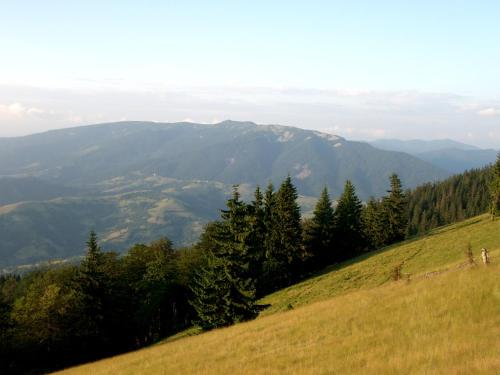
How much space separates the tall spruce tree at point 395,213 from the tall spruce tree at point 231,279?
4906 cm

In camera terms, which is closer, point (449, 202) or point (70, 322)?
point (70, 322)

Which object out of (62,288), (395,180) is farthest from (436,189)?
(62,288)

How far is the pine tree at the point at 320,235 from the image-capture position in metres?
68.2

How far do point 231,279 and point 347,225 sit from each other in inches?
1734

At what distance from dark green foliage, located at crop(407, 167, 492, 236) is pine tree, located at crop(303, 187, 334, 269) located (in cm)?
7685

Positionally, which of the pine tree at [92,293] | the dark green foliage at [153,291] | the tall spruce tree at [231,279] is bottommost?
the dark green foliage at [153,291]

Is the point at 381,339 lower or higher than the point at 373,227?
higher

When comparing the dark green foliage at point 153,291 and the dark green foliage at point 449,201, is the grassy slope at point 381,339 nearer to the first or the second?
the dark green foliage at point 153,291

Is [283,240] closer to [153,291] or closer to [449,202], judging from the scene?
[153,291]

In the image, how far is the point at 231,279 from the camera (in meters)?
32.9

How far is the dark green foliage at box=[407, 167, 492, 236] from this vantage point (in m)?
146

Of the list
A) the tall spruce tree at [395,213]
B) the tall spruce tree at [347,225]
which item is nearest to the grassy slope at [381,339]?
the tall spruce tree at [347,225]

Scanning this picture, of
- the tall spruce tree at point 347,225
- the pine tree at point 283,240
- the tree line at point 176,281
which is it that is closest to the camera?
the tree line at point 176,281

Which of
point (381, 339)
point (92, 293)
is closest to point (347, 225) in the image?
point (92, 293)
